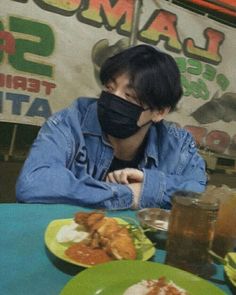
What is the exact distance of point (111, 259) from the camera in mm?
1070

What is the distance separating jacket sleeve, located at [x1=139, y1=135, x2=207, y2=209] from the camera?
1.69 meters

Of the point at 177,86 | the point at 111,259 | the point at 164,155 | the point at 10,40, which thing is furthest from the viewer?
the point at 10,40

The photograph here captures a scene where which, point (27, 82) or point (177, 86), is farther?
point (27, 82)

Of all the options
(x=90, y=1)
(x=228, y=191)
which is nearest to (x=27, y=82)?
(x=90, y=1)

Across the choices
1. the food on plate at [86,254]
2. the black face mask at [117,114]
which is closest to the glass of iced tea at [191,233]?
the food on plate at [86,254]

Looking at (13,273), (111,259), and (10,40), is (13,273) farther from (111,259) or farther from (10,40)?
(10,40)

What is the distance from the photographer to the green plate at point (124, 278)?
88cm

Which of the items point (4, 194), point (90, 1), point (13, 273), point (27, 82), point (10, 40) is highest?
point (90, 1)

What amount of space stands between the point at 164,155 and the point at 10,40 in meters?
1.51

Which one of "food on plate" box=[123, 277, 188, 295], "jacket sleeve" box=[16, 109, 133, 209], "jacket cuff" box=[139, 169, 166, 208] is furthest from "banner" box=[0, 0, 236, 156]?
"food on plate" box=[123, 277, 188, 295]

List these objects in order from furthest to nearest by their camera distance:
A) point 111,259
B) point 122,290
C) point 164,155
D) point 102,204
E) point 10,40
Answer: point 10,40
point 164,155
point 102,204
point 111,259
point 122,290

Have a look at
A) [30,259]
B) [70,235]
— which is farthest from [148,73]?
[30,259]

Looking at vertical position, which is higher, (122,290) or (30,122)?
(30,122)

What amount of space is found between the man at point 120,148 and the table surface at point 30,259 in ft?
0.55
